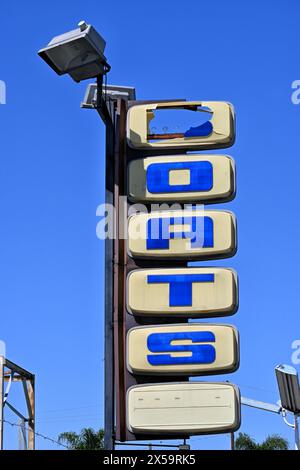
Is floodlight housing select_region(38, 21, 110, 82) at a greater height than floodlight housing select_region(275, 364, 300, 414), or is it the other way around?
floodlight housing select_region(38, 21, 110, 82)

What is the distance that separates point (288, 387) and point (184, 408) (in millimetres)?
7776

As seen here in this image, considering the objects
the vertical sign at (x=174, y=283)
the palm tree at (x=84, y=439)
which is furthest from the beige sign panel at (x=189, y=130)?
the palm tree at (x=84, y=439)

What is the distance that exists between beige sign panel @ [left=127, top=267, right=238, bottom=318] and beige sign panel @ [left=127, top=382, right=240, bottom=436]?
105 cm

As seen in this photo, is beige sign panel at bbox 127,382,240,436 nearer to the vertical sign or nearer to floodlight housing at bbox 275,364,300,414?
A: the vertical sign

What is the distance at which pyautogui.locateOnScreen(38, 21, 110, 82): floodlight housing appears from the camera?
41.3 feet

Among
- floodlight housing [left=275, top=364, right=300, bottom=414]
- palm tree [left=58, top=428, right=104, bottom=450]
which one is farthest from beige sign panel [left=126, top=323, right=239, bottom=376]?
palm tree [left=58, top=428, right=104, bottom=450]

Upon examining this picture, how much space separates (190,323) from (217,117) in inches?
129

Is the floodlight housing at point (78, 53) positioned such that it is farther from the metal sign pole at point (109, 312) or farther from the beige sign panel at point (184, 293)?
the beige sign panel at point (184, 293)

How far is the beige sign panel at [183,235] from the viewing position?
13.8 metres

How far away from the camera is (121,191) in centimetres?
1437

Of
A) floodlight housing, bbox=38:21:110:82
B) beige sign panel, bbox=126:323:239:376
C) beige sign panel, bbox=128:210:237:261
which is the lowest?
beige sign panel, bbox=126:323:239:376

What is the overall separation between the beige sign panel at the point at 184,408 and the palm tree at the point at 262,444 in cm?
3245
